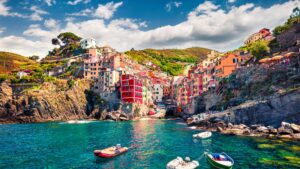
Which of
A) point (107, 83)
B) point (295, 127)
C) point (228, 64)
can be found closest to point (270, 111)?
point (295, 127)

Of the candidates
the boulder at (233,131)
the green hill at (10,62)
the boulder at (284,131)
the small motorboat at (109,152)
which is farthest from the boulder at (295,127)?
the green hill at (10,62)

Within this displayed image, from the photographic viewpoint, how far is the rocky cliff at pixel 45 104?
105m

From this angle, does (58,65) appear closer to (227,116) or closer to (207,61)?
(207,61)

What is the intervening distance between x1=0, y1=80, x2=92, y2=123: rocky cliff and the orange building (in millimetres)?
61977

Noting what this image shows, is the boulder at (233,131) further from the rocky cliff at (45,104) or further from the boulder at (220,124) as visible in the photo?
the rocky cliff at (45,104)

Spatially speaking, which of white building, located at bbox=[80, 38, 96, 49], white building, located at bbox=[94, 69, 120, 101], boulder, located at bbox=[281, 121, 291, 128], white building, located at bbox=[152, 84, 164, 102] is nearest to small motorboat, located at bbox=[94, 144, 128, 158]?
boulder, located at bbox=[281, 121, 291, 128]

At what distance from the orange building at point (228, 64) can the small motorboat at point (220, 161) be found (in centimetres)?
5879

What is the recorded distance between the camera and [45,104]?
349 ft

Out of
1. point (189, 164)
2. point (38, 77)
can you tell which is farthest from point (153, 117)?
point (189, 164)

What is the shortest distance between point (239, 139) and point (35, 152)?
3801 cm

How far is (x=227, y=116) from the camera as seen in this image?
61.5 metres

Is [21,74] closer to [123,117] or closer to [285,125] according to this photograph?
[123,117]

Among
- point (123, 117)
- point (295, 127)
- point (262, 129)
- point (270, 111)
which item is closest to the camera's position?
point (295, 127)

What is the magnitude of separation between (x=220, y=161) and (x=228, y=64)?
6323 centimetres
